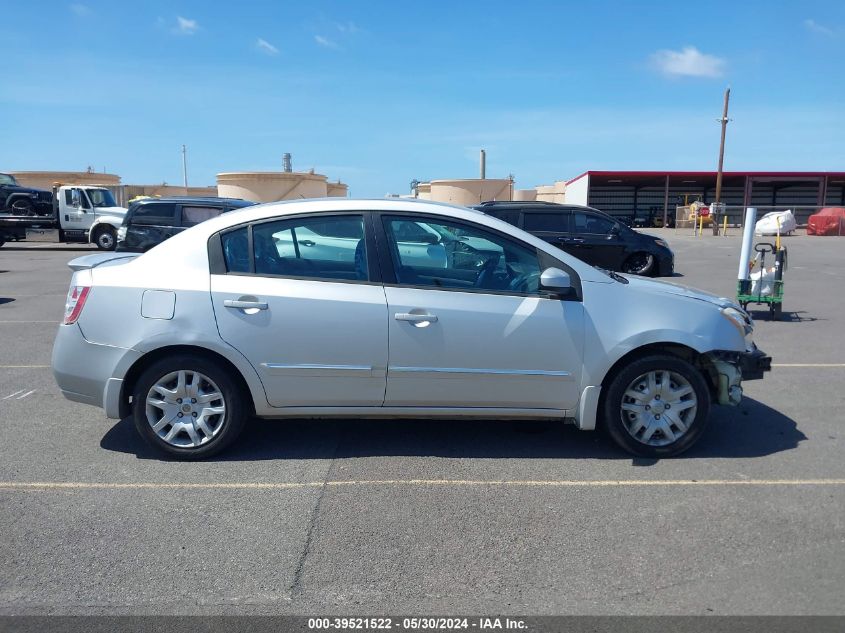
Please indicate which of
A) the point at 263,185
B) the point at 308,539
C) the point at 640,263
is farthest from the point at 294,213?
the point at 263,185

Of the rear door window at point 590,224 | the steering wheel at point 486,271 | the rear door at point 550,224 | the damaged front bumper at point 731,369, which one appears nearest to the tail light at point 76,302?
the steering wheel at point 486,271

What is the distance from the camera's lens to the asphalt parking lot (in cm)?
317

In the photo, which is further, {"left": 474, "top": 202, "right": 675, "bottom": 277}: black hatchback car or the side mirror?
{"left": 474, "top": 202, "right": 675, "bottom": 277}: black hatchback car

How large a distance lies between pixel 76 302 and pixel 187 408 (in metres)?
1.01

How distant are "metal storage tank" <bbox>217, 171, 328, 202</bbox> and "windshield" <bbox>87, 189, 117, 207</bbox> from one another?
13784 mm

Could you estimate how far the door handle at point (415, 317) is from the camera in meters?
4.51

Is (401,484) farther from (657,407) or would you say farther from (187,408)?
(657,407)

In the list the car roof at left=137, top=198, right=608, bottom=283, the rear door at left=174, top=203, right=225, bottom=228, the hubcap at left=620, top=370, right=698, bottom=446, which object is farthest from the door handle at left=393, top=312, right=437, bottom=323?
the rear door at left=174, top=203, right=225, bottom=228

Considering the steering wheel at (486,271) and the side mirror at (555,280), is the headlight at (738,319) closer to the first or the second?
the side mirror at (555,280)

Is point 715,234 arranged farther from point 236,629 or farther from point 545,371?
point 236,629

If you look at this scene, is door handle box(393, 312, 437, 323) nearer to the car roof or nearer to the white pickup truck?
the car roof

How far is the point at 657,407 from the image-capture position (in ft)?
15.4

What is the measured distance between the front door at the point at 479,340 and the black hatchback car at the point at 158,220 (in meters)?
13.7

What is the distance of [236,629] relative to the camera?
115 inches
